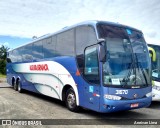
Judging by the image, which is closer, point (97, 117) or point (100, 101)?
point (100, 101)

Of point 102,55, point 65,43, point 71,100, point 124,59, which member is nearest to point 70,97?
point 71,100

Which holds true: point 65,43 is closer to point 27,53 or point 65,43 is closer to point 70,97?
point 70,97

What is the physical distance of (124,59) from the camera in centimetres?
830

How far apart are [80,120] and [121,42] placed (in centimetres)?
300

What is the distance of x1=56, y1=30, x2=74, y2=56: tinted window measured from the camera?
10075 mm

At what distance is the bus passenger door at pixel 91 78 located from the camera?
812cm

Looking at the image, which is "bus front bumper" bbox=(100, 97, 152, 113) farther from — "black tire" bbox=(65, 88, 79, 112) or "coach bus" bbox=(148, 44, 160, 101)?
"coach bus" bbox=(148, 44, 160, 101)

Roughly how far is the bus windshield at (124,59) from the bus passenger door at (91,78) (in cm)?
40

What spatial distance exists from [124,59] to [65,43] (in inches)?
127

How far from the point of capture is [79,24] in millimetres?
9711

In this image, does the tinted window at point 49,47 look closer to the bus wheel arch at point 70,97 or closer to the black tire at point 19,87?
the bus wheel arch at point 70,97

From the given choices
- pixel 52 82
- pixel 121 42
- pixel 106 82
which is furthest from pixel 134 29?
pixel 52 82

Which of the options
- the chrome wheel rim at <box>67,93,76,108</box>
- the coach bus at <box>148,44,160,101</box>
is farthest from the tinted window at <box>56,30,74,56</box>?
the coach bus at <box>148,44,160,101</box>

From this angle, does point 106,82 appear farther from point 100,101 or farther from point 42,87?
point 42,87
